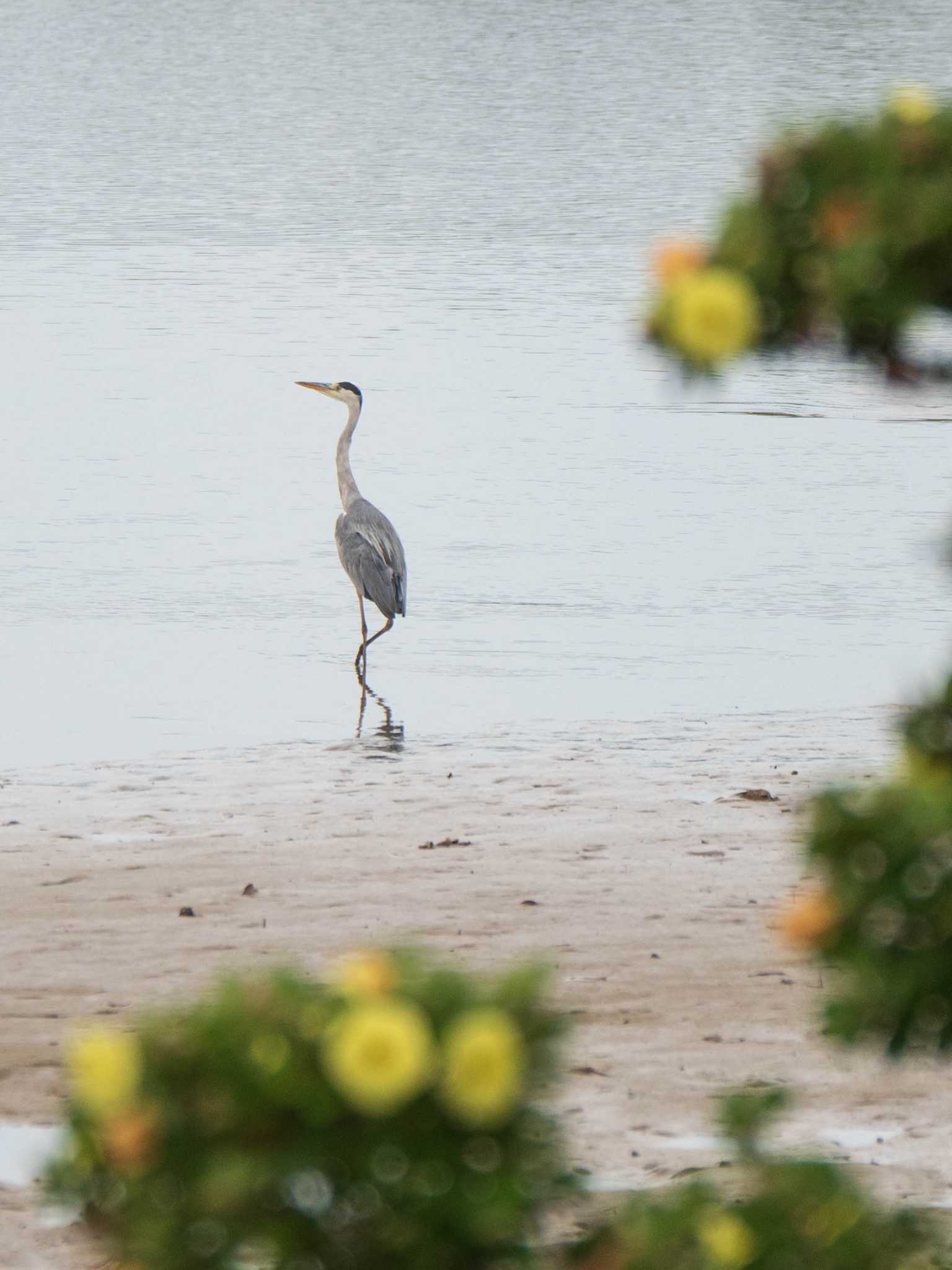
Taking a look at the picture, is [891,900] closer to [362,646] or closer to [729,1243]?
[729,1243]

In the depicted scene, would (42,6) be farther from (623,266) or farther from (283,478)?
(283,478)

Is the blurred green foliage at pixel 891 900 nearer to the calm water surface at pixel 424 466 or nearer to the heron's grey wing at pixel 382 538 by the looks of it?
the calm water surface at pixel 424 466

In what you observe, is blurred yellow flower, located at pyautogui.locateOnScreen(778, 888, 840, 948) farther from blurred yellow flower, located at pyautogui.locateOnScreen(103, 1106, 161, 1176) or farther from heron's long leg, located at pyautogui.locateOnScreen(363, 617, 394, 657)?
heron's long leg, located at pyautogui.locateOnScreen(363, 617, 394, 657)

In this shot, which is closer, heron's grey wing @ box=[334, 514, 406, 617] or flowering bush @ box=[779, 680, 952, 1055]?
flowering bush @ box=[779, 680, 952, 1055]

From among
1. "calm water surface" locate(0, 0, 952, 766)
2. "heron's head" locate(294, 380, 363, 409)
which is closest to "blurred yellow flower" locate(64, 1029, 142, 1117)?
"calm water surface" locate(0, 0, 952, 766)

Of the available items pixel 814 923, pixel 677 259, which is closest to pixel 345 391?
pixel 677 259

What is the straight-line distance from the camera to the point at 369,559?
50.9 ft

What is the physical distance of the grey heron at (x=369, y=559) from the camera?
601 inches

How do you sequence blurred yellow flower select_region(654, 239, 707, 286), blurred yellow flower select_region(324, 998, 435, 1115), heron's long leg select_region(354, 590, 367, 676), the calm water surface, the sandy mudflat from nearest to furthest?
blurred yellow flower select_region(324, 998, 435, 1115)
blurred yellow flower select_region(654, 239, 707, 286)
the sandy mudflat
the calm water surface
heron's long leg select_region(354, 590, 367, 676)

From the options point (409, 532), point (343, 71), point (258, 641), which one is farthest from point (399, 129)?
point (258, 641)

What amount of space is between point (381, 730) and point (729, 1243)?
11.1 m

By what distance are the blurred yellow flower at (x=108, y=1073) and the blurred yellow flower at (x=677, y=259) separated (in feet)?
3.32

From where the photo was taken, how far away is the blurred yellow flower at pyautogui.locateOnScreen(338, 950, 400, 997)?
203 centimetres

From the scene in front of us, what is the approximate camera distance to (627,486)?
70.2ft
